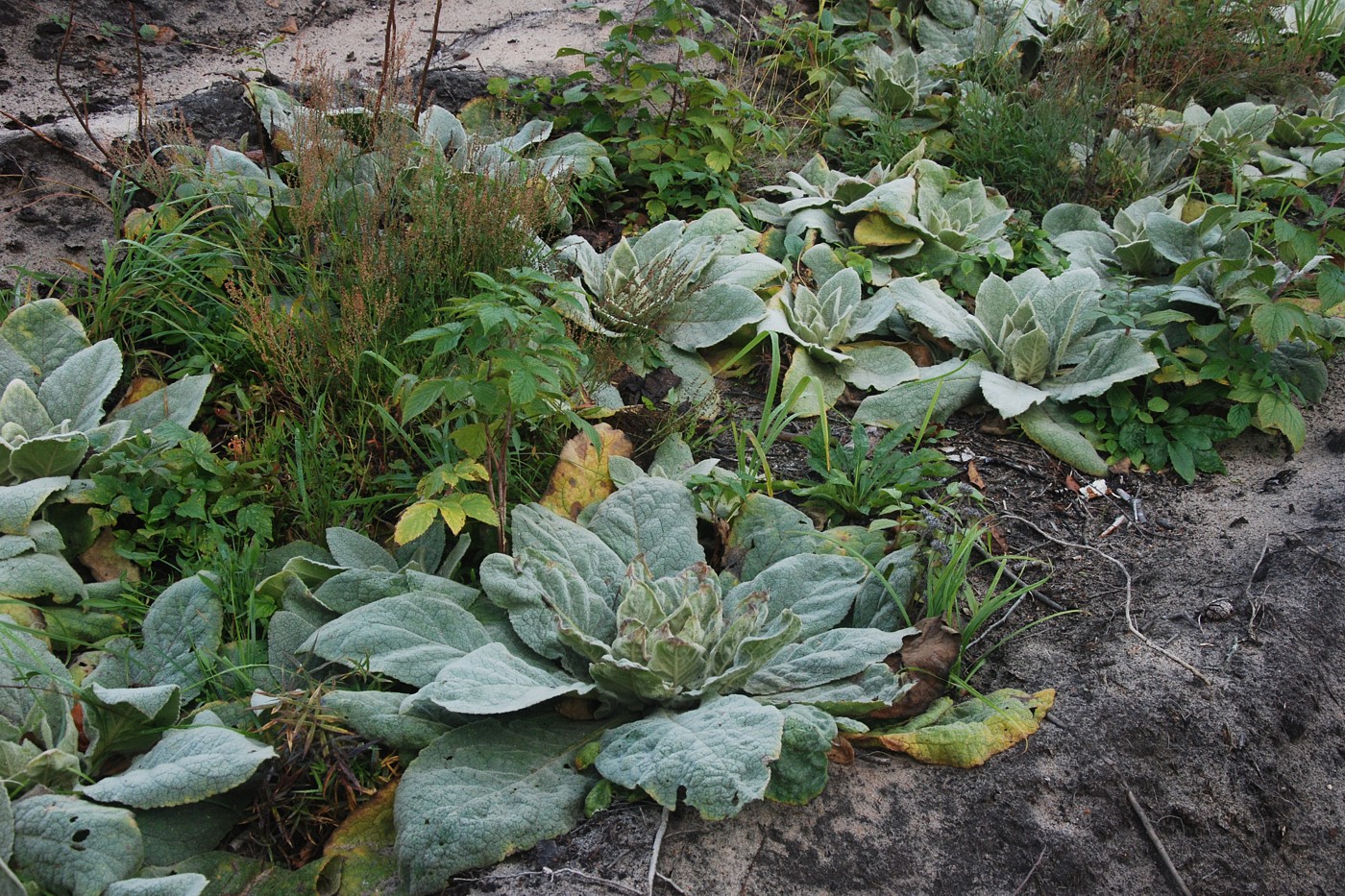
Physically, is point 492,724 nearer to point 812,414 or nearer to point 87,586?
point 87,586

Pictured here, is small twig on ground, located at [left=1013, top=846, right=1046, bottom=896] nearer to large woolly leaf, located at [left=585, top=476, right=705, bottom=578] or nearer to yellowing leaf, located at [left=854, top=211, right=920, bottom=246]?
large woolly leaf, located at [left=585, top=476, right=705, bottom=578]

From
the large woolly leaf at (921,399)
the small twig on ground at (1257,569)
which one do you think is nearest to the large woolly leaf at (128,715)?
the large woolly leaf at (921,399)

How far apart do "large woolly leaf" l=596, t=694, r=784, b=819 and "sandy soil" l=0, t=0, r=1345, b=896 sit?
10cm

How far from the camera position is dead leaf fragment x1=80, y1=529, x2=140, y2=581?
2377 millimetres

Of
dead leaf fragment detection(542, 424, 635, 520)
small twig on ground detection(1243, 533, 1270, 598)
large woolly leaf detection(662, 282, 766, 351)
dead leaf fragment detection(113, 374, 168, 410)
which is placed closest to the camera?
small twig on ground detection(1243, 533, 1270, 598)

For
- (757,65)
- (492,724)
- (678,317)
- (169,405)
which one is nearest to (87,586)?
(169,405)

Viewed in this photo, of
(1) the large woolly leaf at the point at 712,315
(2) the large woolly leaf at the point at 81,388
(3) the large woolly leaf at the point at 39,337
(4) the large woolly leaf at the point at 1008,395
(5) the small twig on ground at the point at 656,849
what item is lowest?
(5) the small twig on ground at the point at 656,849

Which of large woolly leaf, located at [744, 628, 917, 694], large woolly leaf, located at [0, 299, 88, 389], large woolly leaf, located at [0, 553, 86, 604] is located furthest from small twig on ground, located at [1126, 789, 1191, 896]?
large woolly leaf, located at [0, 299, 88, 389]

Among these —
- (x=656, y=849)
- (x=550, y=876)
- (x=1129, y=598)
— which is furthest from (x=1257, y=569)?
(x=550, y=876)

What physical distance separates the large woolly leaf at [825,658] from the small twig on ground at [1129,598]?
23.5 inches

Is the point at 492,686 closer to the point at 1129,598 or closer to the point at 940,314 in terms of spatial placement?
the point at 1129,598

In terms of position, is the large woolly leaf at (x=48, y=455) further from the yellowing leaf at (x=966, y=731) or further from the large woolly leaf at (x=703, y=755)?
the yellowing leaf at (x=966, y=731)

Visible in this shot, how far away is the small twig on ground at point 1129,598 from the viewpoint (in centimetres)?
215

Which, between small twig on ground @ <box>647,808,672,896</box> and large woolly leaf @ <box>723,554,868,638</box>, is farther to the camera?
large woolly leaf @ <box>723,554,868,638</box>
